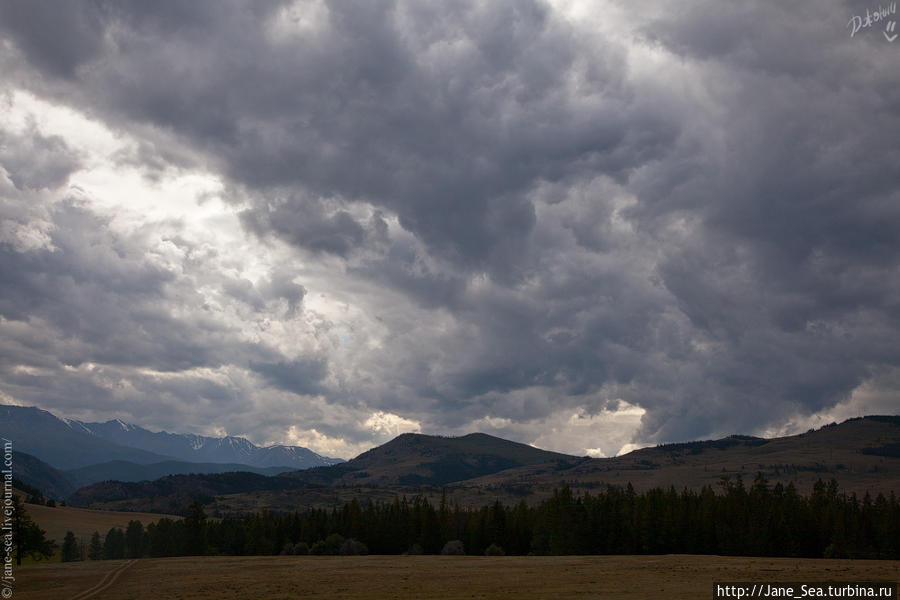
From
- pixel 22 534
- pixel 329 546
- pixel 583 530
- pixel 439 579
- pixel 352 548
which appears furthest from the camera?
pixel 329 546

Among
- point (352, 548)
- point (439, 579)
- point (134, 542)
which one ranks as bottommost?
point (134, 542)

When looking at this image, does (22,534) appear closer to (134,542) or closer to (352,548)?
(134,542)

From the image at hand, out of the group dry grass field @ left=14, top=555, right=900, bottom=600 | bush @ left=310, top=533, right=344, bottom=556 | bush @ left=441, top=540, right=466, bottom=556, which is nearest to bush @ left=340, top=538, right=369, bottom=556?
bush @ left=310, top=533, right=344, bottom=556

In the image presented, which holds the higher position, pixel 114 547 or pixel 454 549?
pixel 454 549

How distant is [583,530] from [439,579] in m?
73.0

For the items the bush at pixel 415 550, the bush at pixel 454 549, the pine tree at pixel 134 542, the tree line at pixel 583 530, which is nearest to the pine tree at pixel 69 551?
the tree line at pixel 583 530

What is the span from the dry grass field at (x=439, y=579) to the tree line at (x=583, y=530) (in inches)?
1763

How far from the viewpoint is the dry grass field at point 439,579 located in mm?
58438

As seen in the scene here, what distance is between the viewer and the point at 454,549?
142625 millimetres

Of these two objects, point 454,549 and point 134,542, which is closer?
point 454,549

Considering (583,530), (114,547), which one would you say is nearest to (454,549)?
(583,530)

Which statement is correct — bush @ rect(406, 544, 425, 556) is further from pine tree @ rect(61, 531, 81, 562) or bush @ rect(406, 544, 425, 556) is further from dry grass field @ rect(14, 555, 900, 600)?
pine tree @ rect(61, 531, 81, 562)

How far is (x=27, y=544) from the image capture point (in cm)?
13338

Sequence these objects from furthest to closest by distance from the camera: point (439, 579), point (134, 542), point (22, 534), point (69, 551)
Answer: point (69, 551)
point (134, 542)
point (22, 534)
point (439, 579)
